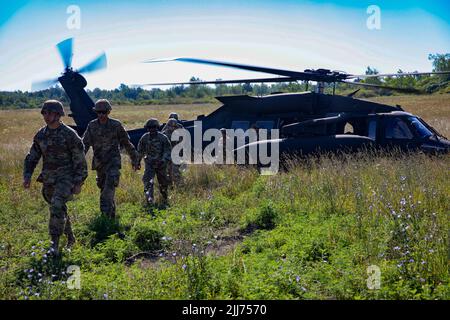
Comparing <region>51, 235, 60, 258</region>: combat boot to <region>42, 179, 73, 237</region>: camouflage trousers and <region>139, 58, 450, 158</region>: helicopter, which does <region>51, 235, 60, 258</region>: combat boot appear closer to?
<region>42, 179, 73, 237</region>: camouflage trousers

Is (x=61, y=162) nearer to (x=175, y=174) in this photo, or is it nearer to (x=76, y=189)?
(x=76, y=189)

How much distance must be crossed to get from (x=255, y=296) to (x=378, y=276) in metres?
1.18

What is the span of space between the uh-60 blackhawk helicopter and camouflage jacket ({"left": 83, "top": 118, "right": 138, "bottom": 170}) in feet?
10.5

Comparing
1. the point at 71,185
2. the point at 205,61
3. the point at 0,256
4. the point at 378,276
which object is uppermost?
the point at 205,61

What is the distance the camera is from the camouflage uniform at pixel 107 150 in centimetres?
669

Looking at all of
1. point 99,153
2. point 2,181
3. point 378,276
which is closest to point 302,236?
point 378,276

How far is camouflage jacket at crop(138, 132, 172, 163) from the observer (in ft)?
26.3

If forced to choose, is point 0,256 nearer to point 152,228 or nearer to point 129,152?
point 152,228

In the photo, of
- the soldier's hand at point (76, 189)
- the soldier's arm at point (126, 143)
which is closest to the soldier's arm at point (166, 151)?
the soldier's arm at point (126, 143)

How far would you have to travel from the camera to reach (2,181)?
10.2 m

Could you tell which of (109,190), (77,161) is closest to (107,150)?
(109,190)

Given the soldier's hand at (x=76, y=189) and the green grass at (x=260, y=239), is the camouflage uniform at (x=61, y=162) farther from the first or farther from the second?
the green grass at (x=260, y=239)
